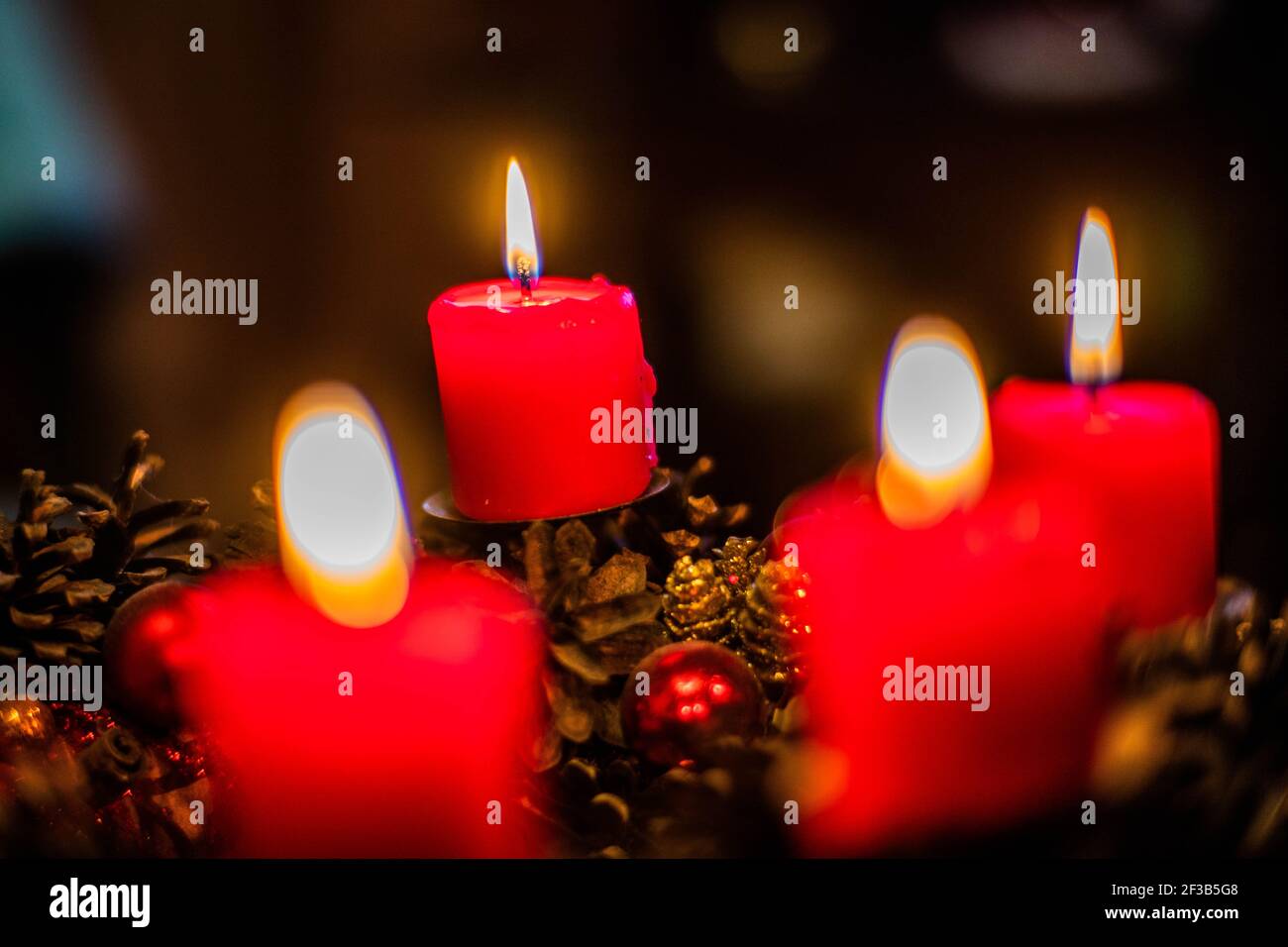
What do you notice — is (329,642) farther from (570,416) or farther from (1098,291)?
(1098,291)

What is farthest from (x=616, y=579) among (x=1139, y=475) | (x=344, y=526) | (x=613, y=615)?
(x=1139, y=475)

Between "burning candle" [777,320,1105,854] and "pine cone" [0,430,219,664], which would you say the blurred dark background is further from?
"burning candle" [777,320,1105,854]

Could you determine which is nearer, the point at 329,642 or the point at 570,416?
the point at 329,642

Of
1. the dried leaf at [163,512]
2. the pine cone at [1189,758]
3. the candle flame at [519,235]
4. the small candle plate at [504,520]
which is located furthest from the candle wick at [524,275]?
the pine cone at [1189,758]

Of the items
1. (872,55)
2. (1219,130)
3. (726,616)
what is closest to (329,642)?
(726,616)

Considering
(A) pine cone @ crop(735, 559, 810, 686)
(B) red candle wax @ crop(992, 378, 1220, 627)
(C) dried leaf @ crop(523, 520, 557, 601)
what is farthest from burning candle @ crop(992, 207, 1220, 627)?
(C) dried leaf @ crop(523, 520, 557, 601)

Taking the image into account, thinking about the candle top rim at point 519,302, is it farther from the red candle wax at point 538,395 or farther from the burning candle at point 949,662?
the burning candle at point 949,662
